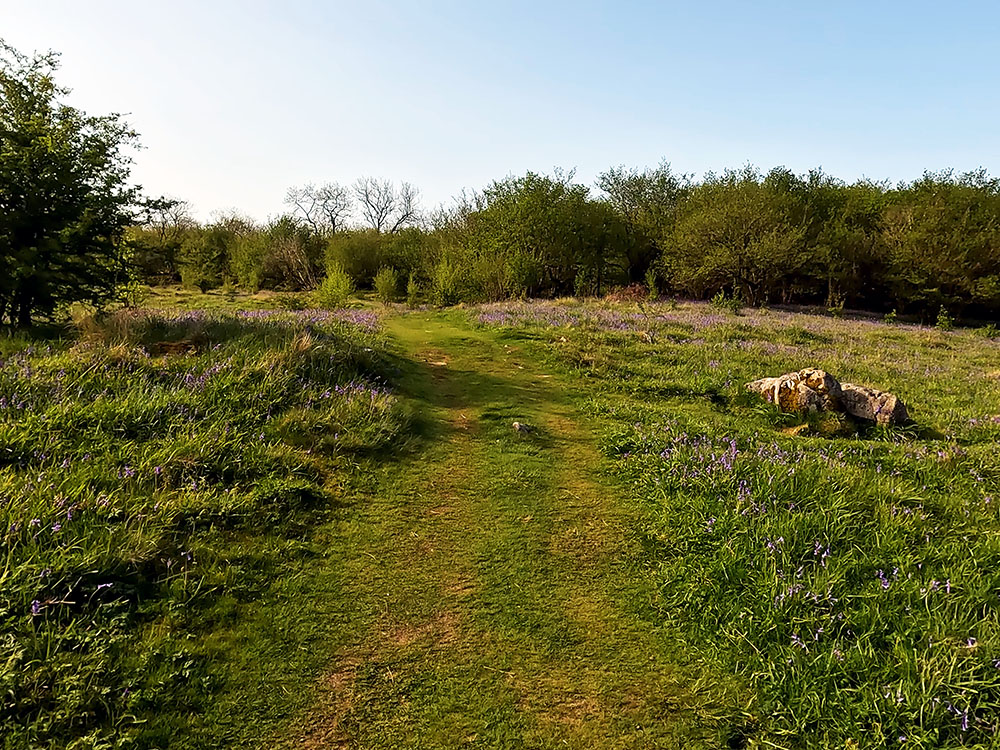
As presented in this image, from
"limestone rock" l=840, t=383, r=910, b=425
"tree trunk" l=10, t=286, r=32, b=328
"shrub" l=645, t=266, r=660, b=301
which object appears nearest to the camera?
"limestone rock" l=840, t=383, r=910, b=425

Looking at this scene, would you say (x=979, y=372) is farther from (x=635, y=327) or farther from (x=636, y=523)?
(x=636, y=523)

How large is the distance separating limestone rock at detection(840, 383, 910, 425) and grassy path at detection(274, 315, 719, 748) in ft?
15.8

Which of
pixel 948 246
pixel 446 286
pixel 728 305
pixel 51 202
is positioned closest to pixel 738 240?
pixel 728 305

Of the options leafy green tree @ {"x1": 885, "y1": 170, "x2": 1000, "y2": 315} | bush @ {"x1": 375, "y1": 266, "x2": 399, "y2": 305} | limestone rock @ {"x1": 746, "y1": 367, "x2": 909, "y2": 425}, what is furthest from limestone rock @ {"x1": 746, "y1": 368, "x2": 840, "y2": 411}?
leafy green tree @ {"x1": 885, "y1": 170, "x2": 1000, "y2": 315}

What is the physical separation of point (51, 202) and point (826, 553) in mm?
12159

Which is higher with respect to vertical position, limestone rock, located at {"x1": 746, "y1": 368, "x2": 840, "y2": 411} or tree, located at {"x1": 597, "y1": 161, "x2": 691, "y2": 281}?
tree, located at {"x1": 597, "y1": 161, "x2": 691, "y2": 281}

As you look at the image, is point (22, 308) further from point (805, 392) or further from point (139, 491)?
point (805, 392)

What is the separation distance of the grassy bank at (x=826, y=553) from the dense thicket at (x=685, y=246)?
82.5ft

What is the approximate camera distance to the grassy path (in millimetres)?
3117

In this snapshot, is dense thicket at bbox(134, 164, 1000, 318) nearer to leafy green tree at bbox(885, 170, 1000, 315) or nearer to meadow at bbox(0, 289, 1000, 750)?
leafy green tree at bbox(885, 170, 1000, 315)

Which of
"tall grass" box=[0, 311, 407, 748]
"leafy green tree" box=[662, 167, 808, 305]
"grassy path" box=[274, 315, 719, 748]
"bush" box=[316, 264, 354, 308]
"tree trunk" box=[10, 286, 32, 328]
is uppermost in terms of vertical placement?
"leafy green tree" box=[662, 167, 808, 305]

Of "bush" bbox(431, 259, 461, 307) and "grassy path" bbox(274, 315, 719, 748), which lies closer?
"grassy path" bbox(274, 315, 719, 748)

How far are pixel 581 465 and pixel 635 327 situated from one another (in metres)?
12.2

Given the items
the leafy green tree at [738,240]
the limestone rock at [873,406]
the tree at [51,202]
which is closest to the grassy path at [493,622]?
the limestone rock at [873,406]
